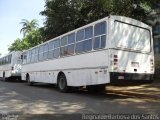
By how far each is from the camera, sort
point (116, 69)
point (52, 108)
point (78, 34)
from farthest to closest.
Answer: point (78, 34)
point (116, 69)
point (52, 108)

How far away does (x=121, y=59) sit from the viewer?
13195mm

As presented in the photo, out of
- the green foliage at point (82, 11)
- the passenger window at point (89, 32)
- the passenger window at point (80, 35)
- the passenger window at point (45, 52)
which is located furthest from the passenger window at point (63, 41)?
the green foliage at point (82, 11)

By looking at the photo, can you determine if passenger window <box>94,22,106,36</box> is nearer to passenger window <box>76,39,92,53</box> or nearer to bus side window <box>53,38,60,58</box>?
passenger window <box>76,39,92,53</box>

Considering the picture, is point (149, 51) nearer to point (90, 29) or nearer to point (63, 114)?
point (90, 29)

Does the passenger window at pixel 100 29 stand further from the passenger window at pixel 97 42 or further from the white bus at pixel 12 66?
the white bus at pixel 12 66

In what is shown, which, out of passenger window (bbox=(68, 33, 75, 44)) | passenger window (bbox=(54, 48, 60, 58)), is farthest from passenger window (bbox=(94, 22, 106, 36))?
passenger window (bbox=(54, 48, 60, 58))

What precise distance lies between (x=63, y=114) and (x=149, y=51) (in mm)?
6239

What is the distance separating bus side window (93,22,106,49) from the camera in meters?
13.5


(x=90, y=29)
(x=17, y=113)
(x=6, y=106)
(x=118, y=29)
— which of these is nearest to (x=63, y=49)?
(x=90, y=29)

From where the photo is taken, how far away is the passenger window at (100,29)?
13.6 metres

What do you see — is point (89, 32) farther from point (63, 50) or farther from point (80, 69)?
point (63, 50)

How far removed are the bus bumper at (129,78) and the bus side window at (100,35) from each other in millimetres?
1420

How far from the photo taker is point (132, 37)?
13984 mm

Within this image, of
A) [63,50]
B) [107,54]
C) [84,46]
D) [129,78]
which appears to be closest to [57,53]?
[63,50]
